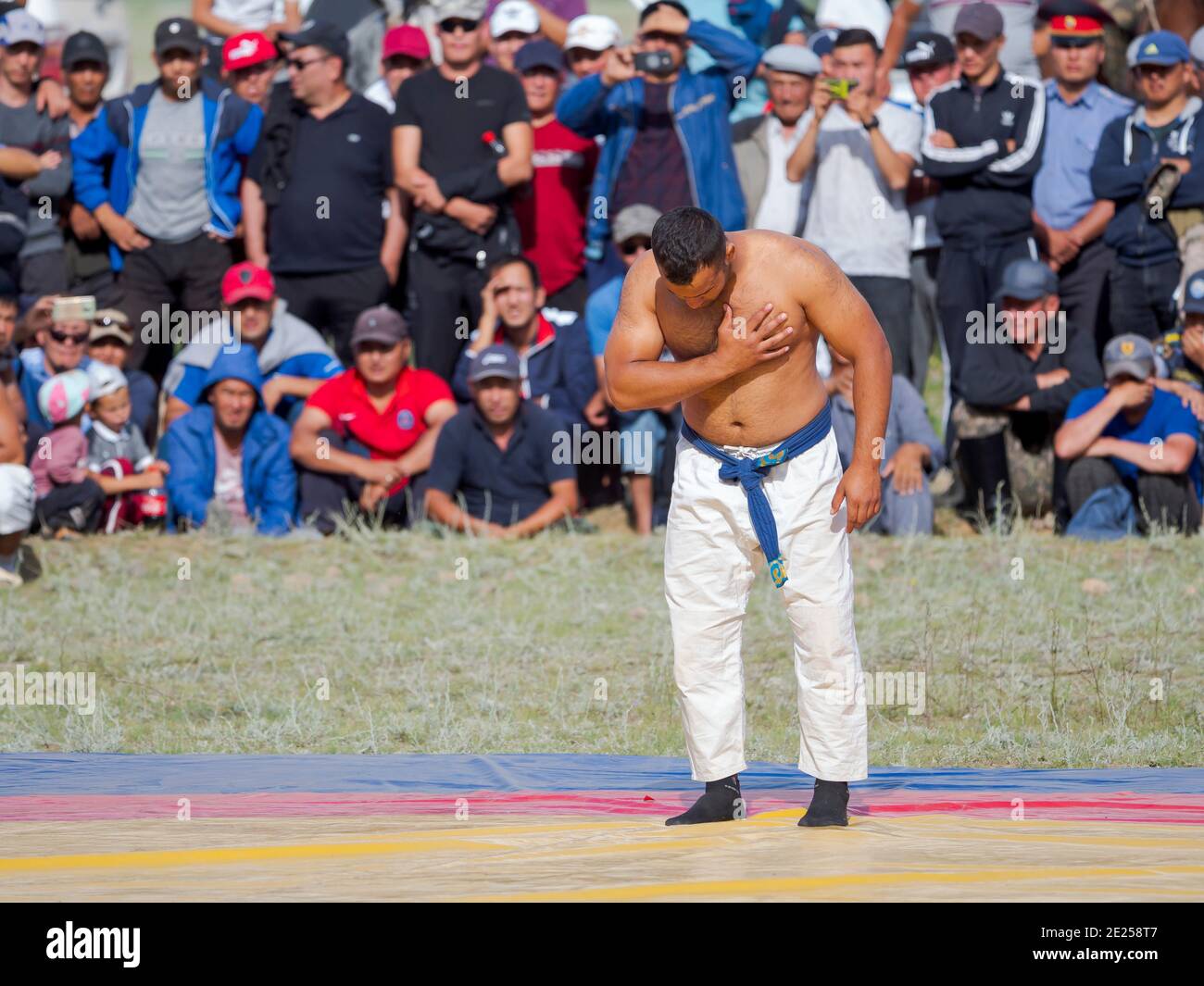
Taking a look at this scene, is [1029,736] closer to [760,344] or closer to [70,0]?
[760,344]

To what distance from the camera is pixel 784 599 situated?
189 inches

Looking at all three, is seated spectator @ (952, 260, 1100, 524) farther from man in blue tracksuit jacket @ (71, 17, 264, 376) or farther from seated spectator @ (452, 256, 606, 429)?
man in blue tracksuit jacket @ (71, 17, 264, 376)

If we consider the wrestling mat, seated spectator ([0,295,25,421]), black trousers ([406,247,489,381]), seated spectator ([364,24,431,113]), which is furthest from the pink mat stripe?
seated spectator ([364,24,431,113])

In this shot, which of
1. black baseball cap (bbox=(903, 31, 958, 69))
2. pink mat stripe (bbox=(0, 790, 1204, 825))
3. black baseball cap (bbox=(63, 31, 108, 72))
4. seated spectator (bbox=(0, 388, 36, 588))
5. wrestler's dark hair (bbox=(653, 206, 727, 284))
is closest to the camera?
wrestler's dark hair (bbox=(653, 206, 727, 284))

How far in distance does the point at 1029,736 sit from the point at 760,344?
91.1 inches

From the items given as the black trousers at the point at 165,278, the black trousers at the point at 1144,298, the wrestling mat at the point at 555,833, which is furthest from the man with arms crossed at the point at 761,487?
the black trousers at the point at 165,278

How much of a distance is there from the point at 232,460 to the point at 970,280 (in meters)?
4.00

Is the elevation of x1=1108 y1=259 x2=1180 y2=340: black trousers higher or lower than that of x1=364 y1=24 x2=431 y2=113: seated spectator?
lower

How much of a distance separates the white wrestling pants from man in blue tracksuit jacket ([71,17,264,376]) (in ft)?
19.9

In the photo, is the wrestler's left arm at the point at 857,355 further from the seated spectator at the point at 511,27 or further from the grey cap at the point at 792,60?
the seated spectator at the point at 511,27

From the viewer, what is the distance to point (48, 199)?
10.4 metres

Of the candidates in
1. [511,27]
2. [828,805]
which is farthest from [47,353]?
[828,805]

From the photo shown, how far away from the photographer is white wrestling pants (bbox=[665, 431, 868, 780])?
A: 188 inches

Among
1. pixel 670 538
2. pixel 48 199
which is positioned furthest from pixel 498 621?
pixel 48 199
